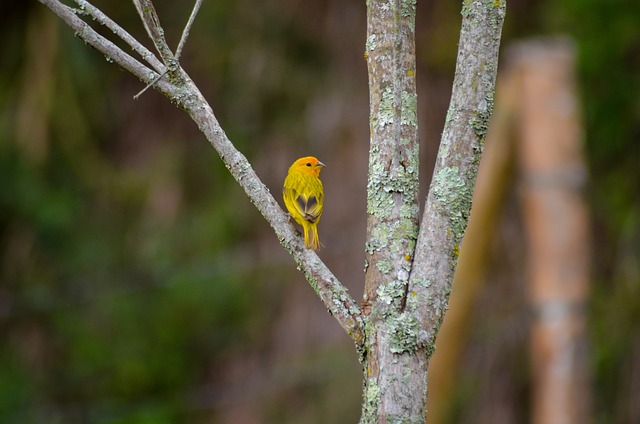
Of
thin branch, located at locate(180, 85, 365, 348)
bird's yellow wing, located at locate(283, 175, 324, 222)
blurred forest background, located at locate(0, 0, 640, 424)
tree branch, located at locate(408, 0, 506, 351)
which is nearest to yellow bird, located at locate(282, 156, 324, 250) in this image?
bird's yellow wing, located at locate(283, 175, 324, 222)

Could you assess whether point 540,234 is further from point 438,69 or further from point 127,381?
point 127,381

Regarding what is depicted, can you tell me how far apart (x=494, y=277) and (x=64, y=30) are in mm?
3878

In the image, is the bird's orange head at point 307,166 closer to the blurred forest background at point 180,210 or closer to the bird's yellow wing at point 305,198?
the bird's yellow wing at point 305,198

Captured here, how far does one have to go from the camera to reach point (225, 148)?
1.73 metres

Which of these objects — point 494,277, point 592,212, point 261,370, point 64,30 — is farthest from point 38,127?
point 592,212

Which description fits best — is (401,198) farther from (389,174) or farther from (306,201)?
(306,201)

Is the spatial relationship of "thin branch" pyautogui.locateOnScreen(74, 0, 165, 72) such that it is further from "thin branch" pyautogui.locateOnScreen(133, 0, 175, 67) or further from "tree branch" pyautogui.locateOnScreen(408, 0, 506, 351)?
"tree branch" pyautogui.locateOnScreen(408, 0, 506, 351)

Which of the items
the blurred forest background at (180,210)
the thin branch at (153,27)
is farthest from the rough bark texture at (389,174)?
the blurred forest background at (180,210)

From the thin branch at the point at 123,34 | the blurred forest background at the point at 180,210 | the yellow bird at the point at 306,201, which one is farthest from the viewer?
the blurred forest background at the point at 180,210

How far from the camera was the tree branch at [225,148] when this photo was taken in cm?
167

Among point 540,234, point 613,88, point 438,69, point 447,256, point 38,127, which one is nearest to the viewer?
point 447,256

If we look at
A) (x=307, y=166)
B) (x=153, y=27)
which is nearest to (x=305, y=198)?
(x=307, y=166)

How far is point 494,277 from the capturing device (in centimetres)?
573

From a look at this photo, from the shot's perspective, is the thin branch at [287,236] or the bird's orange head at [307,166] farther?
the bird's orange head at [307,166]
